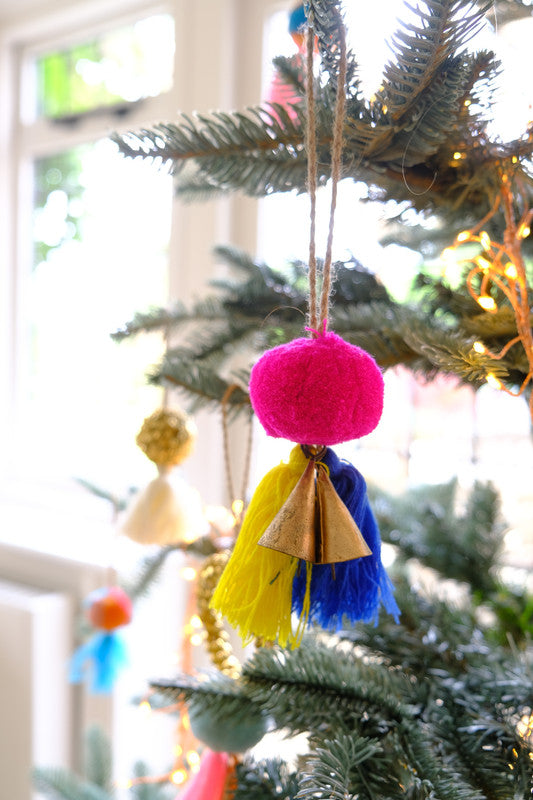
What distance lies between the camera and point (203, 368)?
1.66 feet

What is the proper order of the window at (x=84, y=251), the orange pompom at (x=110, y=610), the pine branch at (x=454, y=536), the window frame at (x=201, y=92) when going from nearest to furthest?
the pine branch at (x=454, y=536) → the orange pompom at (x=110, y=610) → the window frame at (x=201, y=92) → the window at (x=84, y=251)

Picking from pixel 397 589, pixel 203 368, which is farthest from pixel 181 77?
pixel 397 589

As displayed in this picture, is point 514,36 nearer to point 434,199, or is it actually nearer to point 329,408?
point 434,199

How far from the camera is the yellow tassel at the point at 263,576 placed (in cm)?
34

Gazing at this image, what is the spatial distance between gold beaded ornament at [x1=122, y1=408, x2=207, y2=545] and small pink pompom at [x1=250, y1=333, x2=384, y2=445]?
272 millimetres

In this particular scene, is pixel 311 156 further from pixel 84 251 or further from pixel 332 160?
pixel 84 251

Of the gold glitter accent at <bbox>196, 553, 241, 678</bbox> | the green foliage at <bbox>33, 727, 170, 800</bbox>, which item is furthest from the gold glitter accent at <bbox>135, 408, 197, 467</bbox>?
the green foliage at <bbox>33, 727, 170, 800</bbox>

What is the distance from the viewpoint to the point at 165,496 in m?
0.59

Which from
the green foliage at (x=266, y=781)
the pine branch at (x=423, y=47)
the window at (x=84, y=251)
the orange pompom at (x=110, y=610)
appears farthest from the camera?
the window at (x=84, y=251)

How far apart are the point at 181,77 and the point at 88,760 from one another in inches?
40.3

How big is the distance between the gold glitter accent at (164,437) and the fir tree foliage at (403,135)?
0.22 metres

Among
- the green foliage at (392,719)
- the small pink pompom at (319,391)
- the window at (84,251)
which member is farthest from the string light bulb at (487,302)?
the window at (84,251)

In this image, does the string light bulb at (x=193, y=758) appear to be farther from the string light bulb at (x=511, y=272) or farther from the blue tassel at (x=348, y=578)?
the string light bulb at (x=511, y=272)

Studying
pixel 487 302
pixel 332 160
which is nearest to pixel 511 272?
pixel 487 302
